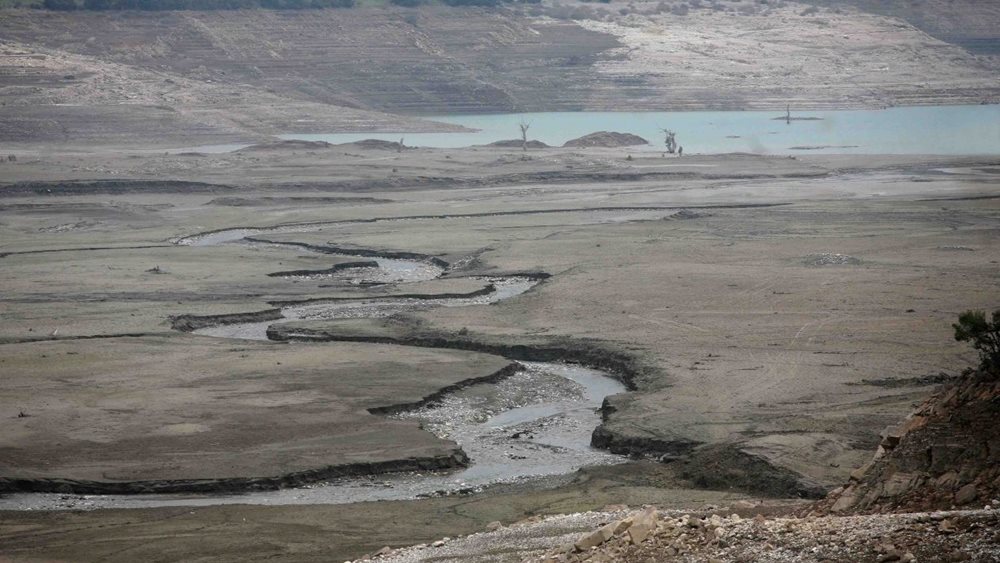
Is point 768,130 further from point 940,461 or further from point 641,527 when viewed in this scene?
point 641,527

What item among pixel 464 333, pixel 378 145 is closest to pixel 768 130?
pixel 378 145

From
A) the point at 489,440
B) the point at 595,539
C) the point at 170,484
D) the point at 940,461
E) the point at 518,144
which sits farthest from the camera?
the point at 518,144

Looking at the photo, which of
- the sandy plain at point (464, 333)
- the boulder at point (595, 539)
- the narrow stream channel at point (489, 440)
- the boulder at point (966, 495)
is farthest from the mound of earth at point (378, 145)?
the boulder at point (966, 495)

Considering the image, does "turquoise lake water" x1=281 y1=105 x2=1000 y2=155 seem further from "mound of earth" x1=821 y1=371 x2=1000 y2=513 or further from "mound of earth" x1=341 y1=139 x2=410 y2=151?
"mound of earth" x1=821 y1=371 x2=1000 y2=513

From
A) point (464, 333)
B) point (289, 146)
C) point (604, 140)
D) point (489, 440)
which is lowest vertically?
point (289, 146)

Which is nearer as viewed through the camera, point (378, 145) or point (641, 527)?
point (641, 527)

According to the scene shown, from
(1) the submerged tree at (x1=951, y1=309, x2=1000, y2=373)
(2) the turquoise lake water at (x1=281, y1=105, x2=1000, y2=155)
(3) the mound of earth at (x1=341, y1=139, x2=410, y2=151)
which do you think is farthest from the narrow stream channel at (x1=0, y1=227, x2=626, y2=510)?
(2) the turquoise lake water at (x1=281, y1=105, x2=1000, y2=155)

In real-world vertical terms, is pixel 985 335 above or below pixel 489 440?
above

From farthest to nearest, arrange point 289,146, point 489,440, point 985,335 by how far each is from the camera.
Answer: point 289,146, point 489,440, point 985,335
